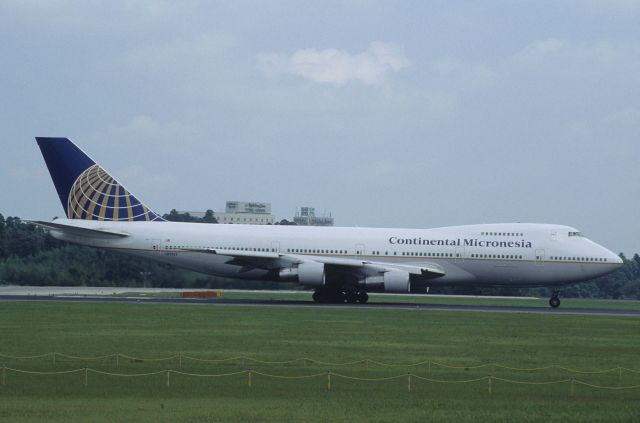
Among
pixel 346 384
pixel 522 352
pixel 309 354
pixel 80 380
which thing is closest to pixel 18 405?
pixel 80 380

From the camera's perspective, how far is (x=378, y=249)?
182 ft

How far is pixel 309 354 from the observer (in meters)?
30.2

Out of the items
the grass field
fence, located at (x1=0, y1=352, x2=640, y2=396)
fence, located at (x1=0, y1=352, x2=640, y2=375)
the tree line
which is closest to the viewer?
the grass field

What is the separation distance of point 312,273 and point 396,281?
14.3 ft

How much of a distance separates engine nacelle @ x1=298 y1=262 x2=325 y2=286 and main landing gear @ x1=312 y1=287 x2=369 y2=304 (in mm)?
2913

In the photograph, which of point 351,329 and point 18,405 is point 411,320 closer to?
point 351,329

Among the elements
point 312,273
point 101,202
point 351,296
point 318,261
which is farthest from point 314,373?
point 101,202

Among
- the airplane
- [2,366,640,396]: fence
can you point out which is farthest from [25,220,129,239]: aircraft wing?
[2,366,640,396]: fence

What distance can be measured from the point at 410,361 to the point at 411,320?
14409 millimetres

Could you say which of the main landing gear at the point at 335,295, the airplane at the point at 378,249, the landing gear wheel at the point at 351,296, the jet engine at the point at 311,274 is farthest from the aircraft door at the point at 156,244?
the landing gear wheel at the point at 351,296

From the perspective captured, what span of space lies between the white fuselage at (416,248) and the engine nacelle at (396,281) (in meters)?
2.32

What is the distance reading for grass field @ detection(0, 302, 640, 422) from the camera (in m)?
21.1

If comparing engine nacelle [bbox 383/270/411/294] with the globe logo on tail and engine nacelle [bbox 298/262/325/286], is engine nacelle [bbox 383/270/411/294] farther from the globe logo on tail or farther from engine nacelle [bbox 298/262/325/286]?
the globe logo on tail

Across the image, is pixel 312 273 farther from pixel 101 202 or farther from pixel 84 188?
pixel 84 188
